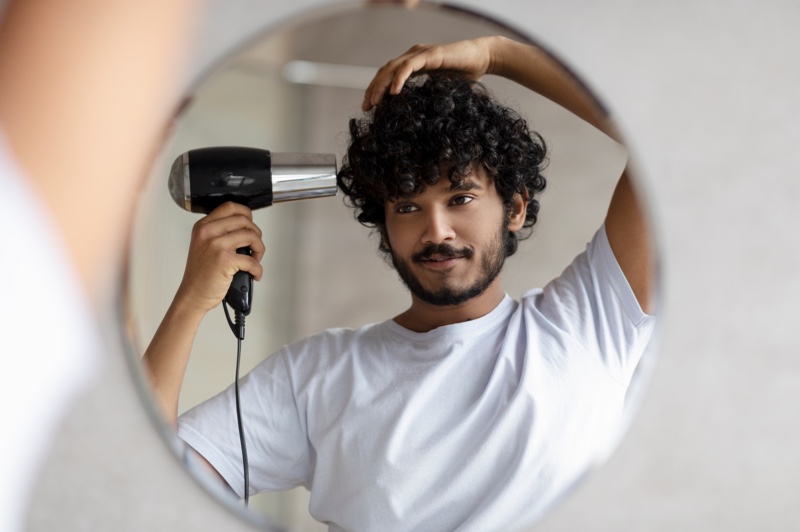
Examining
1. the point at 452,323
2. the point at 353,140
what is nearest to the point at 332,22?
the point at 353,140

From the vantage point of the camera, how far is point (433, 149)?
0.58 metres

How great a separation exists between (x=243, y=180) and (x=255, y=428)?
7.8 inches

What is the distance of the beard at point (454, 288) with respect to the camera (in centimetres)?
58

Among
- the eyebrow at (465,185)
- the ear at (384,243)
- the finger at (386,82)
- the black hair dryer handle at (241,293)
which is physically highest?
the finger at (386,82)

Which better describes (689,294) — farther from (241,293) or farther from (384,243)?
(241,293)

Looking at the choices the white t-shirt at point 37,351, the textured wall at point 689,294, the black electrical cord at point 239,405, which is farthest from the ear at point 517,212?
the white t-shirt at point 37,351

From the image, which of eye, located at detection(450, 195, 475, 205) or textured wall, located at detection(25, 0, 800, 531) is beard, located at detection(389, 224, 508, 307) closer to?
eye, located at detection(450, 195, 475, 205)

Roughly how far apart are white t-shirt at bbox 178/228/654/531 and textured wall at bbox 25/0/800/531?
40mm

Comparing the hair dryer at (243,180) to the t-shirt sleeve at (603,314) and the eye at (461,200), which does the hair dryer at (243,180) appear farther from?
the t-shirt sleeve at (603,314)

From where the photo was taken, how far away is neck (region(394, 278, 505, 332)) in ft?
1.92

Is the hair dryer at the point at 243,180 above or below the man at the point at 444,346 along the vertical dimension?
above

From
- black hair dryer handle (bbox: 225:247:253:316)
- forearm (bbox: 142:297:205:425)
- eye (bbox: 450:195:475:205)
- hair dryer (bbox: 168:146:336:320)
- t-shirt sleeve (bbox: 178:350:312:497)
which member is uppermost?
hair dryer (bbox: 168:146:336:320)

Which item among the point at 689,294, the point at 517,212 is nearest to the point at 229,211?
the point at 517,212

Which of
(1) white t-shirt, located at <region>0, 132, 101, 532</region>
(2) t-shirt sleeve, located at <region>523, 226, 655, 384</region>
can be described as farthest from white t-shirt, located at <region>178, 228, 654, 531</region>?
(1) white t-shirt, located at <region>0, 132, 101, 532</region>
